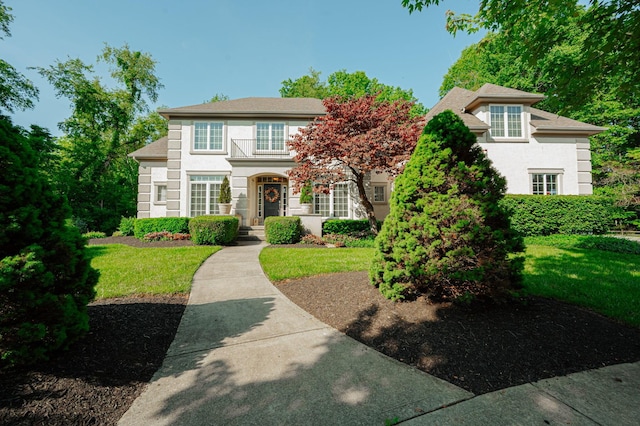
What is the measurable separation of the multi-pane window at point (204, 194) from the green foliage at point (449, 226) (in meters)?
12.4

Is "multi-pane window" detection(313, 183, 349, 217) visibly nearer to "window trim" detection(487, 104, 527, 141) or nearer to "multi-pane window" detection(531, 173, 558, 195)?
"window trim" detection(487, 104, 527, 141)

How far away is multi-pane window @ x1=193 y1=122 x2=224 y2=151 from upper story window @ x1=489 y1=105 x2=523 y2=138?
1517 centimetres

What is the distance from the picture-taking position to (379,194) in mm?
15195

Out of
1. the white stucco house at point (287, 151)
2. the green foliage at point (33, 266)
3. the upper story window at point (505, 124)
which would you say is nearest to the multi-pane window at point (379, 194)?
the white stucco house at point (287, 151)

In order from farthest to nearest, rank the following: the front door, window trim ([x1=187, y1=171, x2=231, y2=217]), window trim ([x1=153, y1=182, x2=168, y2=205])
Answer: window trim ([x1=153, y1=182, x2=168, y2=205])
the front door
window trim ([x1=187, y1=171, x2=231, y2=217])

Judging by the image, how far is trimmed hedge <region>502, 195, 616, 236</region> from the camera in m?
11.8

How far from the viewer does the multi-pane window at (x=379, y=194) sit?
49.5ft

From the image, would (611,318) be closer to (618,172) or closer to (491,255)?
(491,255)

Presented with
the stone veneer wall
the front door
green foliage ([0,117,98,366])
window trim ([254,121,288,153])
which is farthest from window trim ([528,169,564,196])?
the stone veneer wall

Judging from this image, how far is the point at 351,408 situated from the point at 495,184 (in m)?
3.37

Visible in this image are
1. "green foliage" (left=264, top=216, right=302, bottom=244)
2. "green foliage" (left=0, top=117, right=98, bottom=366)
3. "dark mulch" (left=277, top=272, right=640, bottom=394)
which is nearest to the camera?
"green foliage" (left=0, top=117, right=98, bottom=366)

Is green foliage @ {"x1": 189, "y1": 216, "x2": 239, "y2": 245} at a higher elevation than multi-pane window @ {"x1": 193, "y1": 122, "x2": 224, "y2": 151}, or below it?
below

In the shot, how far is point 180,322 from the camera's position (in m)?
3.62

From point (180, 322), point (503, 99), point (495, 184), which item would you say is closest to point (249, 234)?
point (180, 322)
